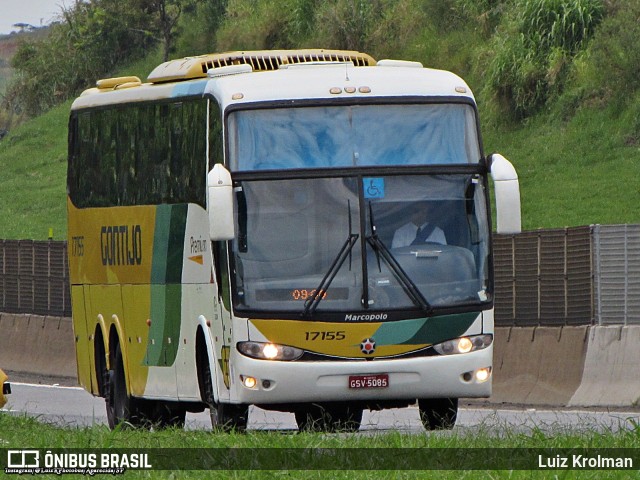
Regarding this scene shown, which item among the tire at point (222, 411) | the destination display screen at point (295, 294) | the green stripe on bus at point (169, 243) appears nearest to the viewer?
the destination display screen at point (295, 294)

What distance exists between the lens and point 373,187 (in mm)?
15711

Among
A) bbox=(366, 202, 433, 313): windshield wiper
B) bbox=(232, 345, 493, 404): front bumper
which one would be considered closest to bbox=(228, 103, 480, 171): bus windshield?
bbox=(366, 202, 433, 313): windshield wiper

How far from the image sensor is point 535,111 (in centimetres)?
4188

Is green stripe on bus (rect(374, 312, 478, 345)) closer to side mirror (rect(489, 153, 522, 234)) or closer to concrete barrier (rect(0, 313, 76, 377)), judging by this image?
side mirror (rect(489, 153, 522, 234))

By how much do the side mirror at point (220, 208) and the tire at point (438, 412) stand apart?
2.76 metres

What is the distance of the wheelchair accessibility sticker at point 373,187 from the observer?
15664 mm

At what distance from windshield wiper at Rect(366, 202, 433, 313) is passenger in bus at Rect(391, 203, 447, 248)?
124mm

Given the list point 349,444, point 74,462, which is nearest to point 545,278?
point 349,444

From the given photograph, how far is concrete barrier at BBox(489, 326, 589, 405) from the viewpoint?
2069 cm

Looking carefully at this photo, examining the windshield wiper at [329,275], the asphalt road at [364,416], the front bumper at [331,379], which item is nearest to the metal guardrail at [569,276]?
the asphalt road at [364,416]

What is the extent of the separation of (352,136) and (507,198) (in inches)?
65.4

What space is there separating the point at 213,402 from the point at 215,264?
1416 mm

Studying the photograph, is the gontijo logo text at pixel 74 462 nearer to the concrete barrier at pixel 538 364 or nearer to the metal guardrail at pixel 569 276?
the concrete barrier at pixel 538 364

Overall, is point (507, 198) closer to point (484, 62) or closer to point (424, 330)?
point (424, 330)
